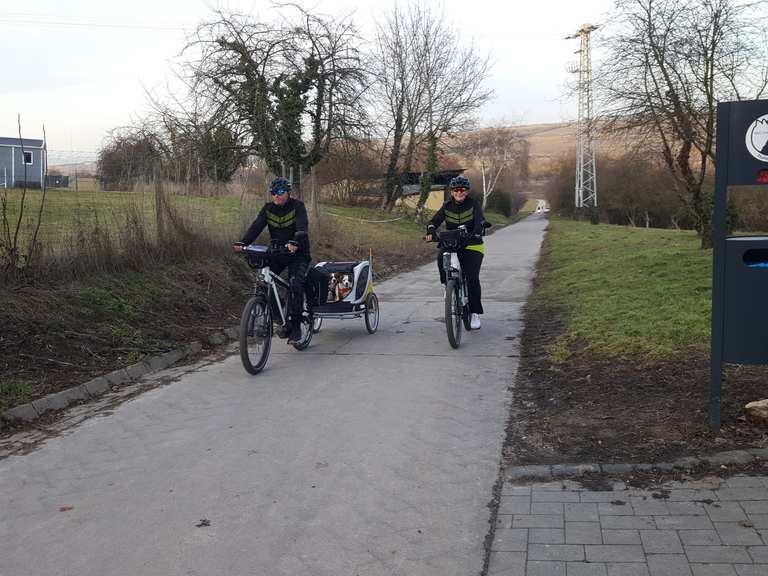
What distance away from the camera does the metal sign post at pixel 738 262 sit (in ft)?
14.0

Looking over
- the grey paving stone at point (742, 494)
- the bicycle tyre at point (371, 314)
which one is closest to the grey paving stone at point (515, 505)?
the grey paving stone at point (742, 494)

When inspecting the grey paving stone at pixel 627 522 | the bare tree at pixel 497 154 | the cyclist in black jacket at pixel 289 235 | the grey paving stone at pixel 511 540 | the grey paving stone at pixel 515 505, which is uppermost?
the bare tree at pixel 497 154

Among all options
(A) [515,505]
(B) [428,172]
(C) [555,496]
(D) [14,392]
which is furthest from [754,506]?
(B) [428,172]

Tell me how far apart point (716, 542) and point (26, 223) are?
7804 mm

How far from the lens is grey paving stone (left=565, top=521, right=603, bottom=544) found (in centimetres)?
336

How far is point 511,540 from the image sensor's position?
136 inches

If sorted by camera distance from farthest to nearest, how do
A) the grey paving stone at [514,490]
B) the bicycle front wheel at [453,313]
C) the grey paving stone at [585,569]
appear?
1. the bicycle front wheel at [453,313]
2. the grey paving stone at [514,490]
3. the grey paving stone at [585,569]

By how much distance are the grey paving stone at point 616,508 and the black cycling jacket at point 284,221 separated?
4723 millimetres

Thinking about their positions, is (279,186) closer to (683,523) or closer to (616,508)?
(616,508)

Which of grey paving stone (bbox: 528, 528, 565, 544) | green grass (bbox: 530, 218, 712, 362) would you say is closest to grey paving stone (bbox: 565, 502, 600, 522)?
grey paving stone (bbox: 528, 528, 565, 544)

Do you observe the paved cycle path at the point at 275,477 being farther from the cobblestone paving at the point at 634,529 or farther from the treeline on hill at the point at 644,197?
the treeline on hill at the point at 644,197

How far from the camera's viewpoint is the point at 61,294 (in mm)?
8070

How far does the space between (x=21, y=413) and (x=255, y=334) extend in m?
2.19

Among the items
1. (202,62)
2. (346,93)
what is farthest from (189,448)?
(346,93)
